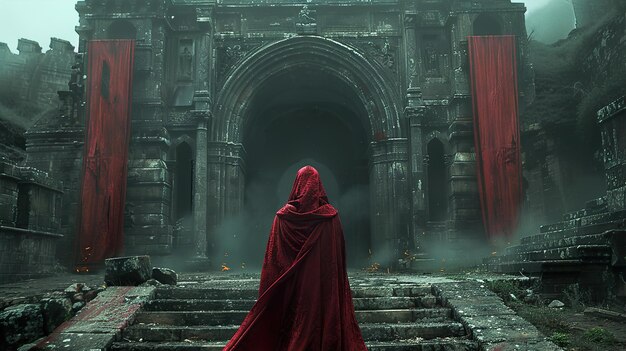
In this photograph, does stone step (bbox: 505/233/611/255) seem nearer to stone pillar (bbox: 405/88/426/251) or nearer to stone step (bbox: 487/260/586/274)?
stone step (bbox: 487/260/586/274)

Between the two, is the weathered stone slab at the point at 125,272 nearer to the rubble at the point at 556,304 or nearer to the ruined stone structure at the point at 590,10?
the rubble at the point at 556,304

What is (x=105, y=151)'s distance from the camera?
14.1 meters

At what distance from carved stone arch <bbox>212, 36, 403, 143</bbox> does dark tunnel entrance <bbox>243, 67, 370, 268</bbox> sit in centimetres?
164

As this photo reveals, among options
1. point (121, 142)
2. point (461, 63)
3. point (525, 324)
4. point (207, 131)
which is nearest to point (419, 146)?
point (461, 63)

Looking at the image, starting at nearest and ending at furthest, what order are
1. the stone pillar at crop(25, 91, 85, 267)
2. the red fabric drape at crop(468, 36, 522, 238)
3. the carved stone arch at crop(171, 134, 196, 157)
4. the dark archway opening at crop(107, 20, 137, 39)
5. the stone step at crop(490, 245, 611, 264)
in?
the stone step at crop(490, 245, 611, 264) < the red fabric drape at crop(468, 36, 522, 238) < the stone pillar at crop(25, 91, 85, 267) < the dark archway opening at crop(107, 20, 137, 39) < the carved stone arch at crop(171, 134, 196, 157)

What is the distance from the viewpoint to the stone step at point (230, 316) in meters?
6.67

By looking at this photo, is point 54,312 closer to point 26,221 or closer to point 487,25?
point 26,221

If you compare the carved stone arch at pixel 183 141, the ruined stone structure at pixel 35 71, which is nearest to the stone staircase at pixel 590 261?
the carved stone arch at pixel 183 141

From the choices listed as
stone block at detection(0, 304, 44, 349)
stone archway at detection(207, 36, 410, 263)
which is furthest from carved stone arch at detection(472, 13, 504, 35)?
stone block at detection(0, 304, 44, 349)

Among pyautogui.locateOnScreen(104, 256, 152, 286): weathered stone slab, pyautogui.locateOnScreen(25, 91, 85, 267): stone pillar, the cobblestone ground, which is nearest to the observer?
the cobblestone ground

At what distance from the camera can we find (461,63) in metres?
14.8

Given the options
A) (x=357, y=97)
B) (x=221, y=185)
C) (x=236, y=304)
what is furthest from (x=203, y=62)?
(x=236, y=304)

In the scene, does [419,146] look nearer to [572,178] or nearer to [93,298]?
[572,178]

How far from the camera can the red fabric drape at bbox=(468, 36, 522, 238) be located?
13773 millimetres
